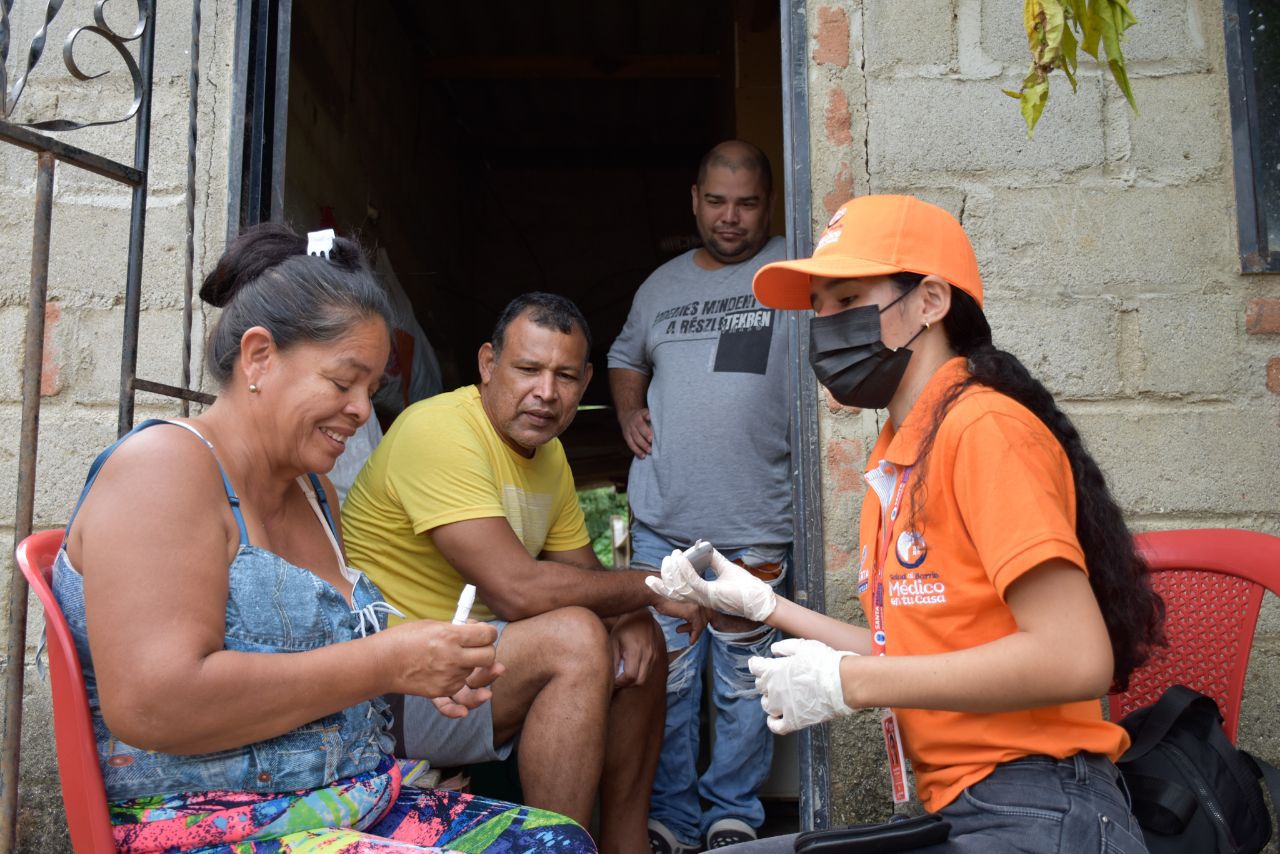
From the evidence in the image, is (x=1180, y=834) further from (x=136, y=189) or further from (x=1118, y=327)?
(x=136, y=189)

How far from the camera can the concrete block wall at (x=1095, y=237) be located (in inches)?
112

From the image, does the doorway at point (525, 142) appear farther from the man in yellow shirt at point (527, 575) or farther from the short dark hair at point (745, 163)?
the man in yellow shirt at point (527, 575)

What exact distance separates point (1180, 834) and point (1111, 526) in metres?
0.52

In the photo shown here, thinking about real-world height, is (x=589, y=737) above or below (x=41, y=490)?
below

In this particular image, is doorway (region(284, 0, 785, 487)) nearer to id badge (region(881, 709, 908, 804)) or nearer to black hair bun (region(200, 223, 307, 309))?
→ black hair bun (region(200, 223, 307, 309))

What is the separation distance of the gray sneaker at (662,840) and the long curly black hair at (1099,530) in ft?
5.17

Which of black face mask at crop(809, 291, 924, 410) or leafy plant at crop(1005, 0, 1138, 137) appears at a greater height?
leafy plant at crop(1005, 0, 1138, 137)

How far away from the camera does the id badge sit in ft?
5.82

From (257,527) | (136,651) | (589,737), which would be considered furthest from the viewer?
(589,737)

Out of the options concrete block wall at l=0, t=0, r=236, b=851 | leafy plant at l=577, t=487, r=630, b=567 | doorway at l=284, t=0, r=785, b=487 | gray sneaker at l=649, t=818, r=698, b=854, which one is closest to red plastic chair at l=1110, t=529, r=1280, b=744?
gray sneaker at l=649, t=818, r=698, b=854

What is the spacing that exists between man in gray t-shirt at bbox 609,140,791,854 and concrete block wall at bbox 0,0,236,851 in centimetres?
140

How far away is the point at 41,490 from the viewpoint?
2947 mm

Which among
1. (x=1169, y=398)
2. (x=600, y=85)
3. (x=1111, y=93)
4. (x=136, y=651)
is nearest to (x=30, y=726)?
(x=136, y=651)

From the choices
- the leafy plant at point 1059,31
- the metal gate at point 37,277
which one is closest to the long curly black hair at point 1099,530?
the leafy plant at point 1059,31
